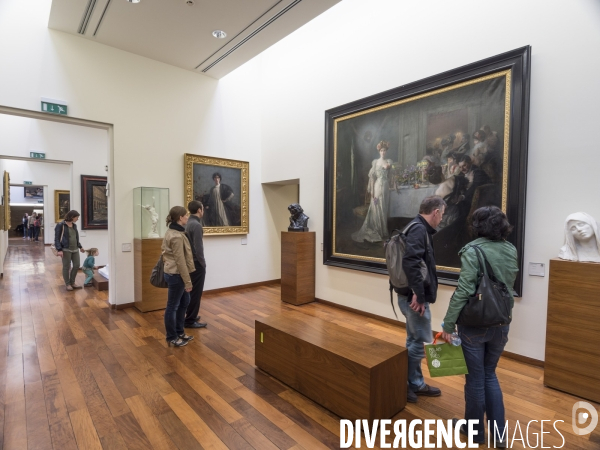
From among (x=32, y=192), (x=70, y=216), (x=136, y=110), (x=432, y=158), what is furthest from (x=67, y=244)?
(x=32, y=192)

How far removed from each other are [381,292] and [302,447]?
3.09m

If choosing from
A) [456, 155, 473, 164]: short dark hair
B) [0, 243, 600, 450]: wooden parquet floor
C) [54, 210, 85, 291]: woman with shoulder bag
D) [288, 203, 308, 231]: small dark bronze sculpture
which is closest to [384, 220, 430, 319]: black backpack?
[0, 243, 600, 450]: wooden parquet floor

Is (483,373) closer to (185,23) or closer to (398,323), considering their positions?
(398,323)

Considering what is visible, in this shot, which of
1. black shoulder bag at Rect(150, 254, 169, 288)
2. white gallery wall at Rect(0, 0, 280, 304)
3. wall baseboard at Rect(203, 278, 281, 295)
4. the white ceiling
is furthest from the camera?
wall baseboard at Rect(203, 278, 281, 295)

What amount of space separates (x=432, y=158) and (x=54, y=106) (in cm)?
571

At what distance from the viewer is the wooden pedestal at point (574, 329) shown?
277 centimetres

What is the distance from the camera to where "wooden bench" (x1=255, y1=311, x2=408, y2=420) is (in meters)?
2.37

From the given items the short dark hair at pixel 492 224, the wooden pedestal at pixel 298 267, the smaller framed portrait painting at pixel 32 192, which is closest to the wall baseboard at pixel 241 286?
the wooden pedestal at pixel 298 267

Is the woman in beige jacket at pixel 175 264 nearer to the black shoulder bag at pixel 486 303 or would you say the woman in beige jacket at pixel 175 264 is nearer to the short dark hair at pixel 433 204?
the short dark hair at pixel 433 204

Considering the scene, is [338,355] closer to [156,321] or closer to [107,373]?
[107,373]

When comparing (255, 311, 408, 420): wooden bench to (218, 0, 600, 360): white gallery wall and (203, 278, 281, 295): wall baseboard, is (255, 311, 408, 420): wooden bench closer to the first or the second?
(218, 0, 600, 360): white gallery wall

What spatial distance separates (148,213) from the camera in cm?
570

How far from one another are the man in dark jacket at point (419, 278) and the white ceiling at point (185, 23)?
10.9ft

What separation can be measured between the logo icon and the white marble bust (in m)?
1.28
